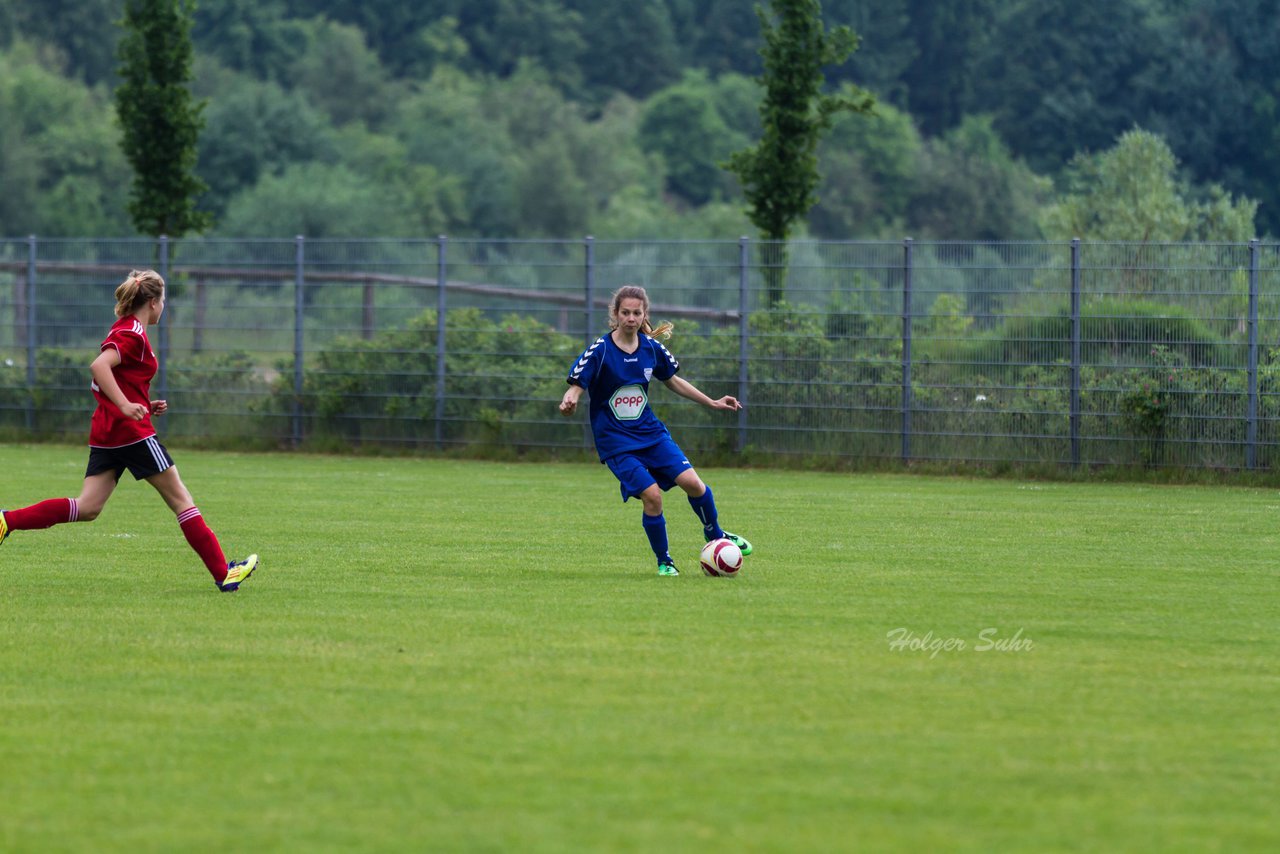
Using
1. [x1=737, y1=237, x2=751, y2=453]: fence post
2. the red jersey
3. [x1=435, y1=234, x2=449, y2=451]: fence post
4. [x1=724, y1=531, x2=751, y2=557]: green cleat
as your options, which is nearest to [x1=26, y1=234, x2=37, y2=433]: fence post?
[x1=435, y1=234, x2=449, y2=451]: fence post

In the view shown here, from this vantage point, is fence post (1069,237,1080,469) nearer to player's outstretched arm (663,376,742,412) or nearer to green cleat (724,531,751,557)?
player's outstretched arm (663,376,742,412)

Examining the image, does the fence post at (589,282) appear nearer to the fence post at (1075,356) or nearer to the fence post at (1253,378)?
the fence post at (1075,356)

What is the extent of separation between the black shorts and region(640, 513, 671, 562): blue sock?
275 cm

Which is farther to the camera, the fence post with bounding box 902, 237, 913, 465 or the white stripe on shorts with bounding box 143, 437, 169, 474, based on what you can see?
the fence post with bounding box 902, 237, 913, 465

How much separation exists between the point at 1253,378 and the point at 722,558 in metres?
10.1

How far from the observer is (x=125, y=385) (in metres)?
10.0

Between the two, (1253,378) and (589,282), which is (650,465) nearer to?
(1253,378)

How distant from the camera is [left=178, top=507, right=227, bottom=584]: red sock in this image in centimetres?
989

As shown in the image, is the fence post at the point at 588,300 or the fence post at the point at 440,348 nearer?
the fence post at the point at 588,300

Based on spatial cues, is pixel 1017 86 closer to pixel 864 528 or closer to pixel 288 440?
pixel 288 440

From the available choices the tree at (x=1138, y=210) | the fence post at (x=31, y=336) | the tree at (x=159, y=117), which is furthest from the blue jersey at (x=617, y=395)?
the tree at (x=1138, y=210)

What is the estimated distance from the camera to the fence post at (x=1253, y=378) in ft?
61.4

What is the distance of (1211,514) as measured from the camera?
15164mm

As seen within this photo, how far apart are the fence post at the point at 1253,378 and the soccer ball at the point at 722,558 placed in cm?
985
